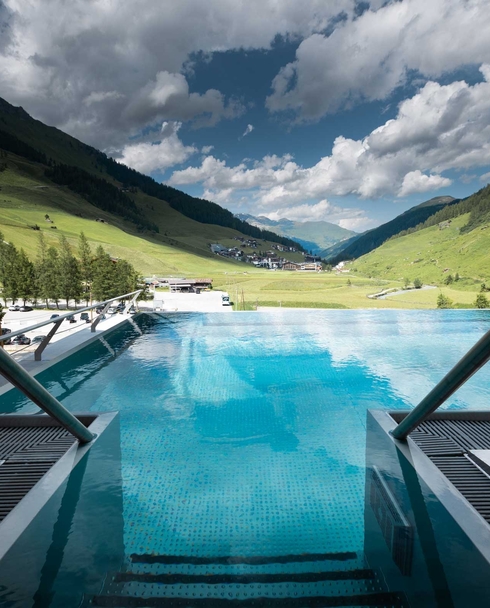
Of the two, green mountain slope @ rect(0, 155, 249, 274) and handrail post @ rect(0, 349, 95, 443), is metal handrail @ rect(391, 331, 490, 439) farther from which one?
green mountain slope @ rect(0, 155, 249, 274)

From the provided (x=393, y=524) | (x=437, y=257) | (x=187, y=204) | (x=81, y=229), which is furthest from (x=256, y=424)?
(x=187, y=204)

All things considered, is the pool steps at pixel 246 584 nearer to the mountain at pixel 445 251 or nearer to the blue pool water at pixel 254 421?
the blue pool water at pixel 254 421

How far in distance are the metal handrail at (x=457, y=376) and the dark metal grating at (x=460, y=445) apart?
370 mm

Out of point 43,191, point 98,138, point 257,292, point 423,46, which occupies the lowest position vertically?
point 257,292

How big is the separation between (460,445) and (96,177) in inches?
5491

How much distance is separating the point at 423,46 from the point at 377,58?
267 cm

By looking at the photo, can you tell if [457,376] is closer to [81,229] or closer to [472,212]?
[81,229]

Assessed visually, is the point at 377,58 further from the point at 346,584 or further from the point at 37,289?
the point at 37,289

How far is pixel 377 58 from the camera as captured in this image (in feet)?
72.7

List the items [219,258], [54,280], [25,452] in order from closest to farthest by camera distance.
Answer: [25,452] → [54,280] → [219,258]

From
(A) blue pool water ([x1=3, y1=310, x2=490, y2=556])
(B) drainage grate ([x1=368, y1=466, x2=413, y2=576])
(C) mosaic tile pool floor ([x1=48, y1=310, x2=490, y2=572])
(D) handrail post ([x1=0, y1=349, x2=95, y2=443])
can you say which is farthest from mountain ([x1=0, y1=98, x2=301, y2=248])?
(B) drainage grate ([x1=368, y1=466, x2=413, y2=576])

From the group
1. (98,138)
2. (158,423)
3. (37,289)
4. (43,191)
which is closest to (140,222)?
(43,191)

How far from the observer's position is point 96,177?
402ft

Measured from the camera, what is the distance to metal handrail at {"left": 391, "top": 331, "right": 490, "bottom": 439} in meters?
1.48
